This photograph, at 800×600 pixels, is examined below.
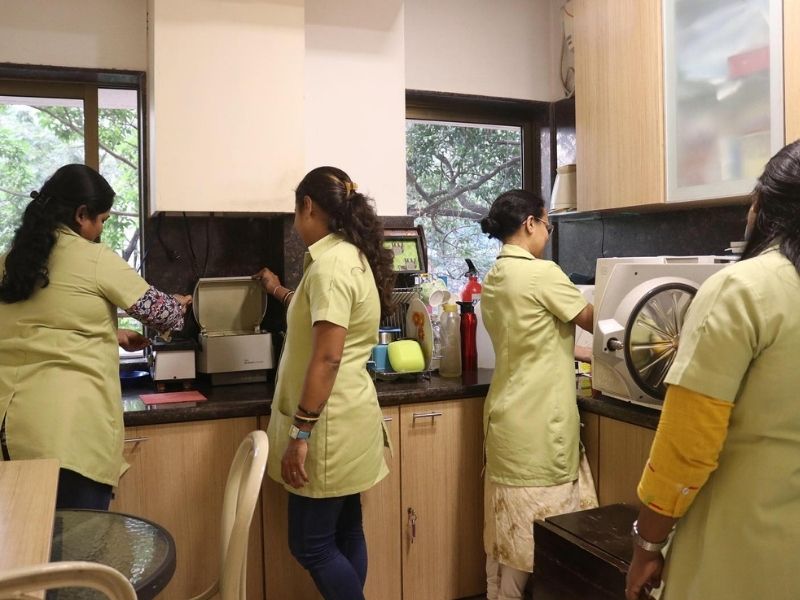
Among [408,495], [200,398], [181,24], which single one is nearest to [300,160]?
[181,24]

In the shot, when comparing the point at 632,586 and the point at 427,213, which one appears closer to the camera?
the point at 632,586

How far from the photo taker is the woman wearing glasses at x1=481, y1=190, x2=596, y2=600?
2.22 m

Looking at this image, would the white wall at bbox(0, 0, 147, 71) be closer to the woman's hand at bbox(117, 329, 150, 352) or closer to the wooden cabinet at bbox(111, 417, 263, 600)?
the woman's hand at bbox(117, 329, 150, 352)

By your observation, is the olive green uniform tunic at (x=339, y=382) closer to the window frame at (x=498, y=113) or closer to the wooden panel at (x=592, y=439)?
the wooden panel at (x=592, y=439)

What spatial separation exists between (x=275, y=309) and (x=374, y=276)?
793mm

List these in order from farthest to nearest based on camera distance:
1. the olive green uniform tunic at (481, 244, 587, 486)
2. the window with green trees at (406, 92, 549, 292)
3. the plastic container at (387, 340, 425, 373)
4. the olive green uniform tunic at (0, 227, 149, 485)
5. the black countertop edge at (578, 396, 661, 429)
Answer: the window with green trees at (406, 92, 549, 292)
the plastic container at (387, 340, 425, 373)
the olive green uniform tunic at (481, 244, 587, 486)
the black countertop edge at (578, 396, 661, 429)
the olive green uniform tunic at (0, 227, 149, 485)

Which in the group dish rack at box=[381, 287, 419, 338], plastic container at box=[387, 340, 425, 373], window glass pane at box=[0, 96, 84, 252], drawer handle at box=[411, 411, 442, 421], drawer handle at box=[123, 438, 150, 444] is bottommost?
drawer handle at box=[123, 438, 150, 444]

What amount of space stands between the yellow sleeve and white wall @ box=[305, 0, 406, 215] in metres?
1.68

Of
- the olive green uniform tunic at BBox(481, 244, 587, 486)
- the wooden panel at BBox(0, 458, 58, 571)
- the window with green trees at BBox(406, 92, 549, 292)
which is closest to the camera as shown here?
the wooden panel at BBox(0, 458, 58, 571)

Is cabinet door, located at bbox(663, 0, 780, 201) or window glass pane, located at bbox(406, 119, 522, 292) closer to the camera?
cabinet door, located at bbox(663, 0, 780, 201)

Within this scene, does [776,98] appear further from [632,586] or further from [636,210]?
[632,586]

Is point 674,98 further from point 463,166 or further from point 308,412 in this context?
point 308,412

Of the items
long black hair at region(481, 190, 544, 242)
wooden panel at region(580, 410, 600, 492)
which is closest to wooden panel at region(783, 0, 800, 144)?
long black hair at region(481, 190, 544, 242)

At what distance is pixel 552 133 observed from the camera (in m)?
3.38
